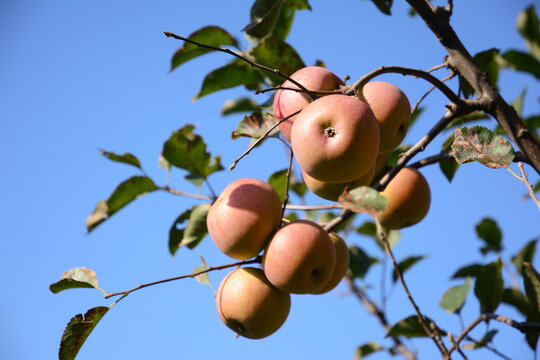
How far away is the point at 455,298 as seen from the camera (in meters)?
2.20

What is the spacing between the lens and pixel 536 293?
1.74 meters

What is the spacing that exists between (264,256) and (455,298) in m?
1.23

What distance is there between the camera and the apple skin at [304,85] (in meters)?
1.37

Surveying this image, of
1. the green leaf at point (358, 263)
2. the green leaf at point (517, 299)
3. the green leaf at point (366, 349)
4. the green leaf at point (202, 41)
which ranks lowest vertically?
the green leaf at point (366, 349)

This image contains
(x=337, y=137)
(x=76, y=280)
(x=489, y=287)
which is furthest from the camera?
(x=489, y=287)

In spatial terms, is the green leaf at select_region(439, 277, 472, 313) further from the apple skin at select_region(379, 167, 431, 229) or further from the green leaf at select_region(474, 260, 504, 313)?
the apple skin at select_region(379, 167, 431, 229)

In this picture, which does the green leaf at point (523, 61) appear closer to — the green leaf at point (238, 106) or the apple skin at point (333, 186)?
the green leaf at point (238, 106)

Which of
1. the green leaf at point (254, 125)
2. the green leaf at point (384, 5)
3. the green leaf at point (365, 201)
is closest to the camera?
the green leaf at point (365, 201)

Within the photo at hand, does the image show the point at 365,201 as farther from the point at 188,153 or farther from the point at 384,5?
the point at 188,153

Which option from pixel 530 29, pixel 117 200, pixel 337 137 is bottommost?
→ pixel 337 137

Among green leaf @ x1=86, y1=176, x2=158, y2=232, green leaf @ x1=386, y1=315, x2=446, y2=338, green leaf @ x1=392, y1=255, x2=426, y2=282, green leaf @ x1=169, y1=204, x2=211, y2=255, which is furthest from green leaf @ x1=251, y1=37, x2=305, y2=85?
green leaf @ x1=392, y1=255, x2=426, y2=282

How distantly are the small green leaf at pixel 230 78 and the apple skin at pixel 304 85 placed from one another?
65cm

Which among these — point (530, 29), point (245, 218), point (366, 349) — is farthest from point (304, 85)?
point (530, 29)

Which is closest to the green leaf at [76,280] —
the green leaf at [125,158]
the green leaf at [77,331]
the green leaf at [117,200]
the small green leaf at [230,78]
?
the green leaf at [77,331]
